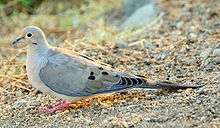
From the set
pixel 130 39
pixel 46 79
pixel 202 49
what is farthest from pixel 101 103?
pixel 130 39

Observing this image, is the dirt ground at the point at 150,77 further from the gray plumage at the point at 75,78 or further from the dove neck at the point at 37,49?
the dove neck at the point at 37,49

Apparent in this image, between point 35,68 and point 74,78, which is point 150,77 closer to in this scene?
point 74,78

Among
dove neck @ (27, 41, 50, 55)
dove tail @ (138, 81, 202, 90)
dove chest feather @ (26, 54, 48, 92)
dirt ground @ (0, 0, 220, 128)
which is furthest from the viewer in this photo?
dove neck @ (27, 41, 50, 55)

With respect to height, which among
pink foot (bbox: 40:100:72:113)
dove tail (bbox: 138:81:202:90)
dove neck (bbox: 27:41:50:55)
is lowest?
pink foot (bbox: 40:100:72:113)

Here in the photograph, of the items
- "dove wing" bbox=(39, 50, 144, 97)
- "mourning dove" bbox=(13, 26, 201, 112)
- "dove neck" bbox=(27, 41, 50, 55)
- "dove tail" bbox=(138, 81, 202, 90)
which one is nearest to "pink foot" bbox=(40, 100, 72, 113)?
"mourning dove" bbox=(13, 26, 201, 112)

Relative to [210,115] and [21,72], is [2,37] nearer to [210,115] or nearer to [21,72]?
[21,72]

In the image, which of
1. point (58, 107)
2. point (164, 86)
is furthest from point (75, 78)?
point (164, 86)

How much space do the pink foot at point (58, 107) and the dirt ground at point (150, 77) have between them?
5 cm

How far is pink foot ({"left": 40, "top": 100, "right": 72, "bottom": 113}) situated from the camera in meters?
5.99

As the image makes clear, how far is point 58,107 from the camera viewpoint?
6000mm

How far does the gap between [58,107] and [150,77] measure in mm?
881

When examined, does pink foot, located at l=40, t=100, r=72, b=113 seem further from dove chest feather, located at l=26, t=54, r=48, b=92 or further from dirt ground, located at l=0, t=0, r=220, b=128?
dove chest feather, located at l=26, t=54, r=48, b=92

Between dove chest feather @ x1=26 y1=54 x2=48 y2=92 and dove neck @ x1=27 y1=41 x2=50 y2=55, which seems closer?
dove chest feather @ x1=26 y1=54 x2=48 y2=92

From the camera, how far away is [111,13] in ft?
33.3
